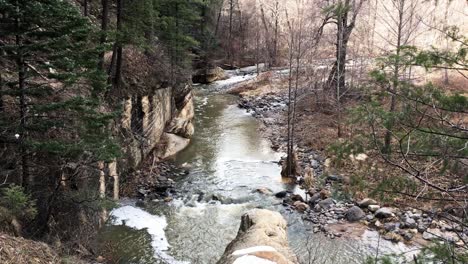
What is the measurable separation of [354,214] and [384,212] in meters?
0.91

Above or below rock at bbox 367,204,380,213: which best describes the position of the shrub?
above

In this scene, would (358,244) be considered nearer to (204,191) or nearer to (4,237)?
(204,191)

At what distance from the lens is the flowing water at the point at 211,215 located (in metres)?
10.8

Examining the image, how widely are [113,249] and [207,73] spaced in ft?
89.8

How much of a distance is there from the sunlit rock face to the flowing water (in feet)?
2.38

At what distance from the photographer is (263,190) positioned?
48.6 feet

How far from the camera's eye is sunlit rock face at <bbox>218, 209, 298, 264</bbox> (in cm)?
714

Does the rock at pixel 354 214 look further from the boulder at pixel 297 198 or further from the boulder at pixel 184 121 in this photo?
the boulder at pixel 184 121

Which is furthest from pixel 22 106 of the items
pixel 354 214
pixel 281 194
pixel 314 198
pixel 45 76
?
pixel 354 214

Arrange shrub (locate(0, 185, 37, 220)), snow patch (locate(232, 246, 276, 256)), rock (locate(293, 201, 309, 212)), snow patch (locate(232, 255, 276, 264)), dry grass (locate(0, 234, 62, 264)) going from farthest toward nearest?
1. rock (locate(293, 201, 309, 212))
2. snow patch (locate(232, 246, 276, 256))
3. snow patch (locate(232, 255, 276, 264))
4. shrub (locate(0, 185, 37, 220))
5. dry grass (locate(0, 234, 62, 264))

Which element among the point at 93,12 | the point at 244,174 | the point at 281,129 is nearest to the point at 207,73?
the point at 281,129

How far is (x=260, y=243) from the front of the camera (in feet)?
26.5

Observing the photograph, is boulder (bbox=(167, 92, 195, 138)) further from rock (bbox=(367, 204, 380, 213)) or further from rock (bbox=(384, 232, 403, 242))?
rock (bbox=(384, 232, 403, 242))

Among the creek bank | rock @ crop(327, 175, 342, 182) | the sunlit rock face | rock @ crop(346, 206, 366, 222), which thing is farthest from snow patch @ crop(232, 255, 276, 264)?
rock @ crop(327, 175, 342, 182)
